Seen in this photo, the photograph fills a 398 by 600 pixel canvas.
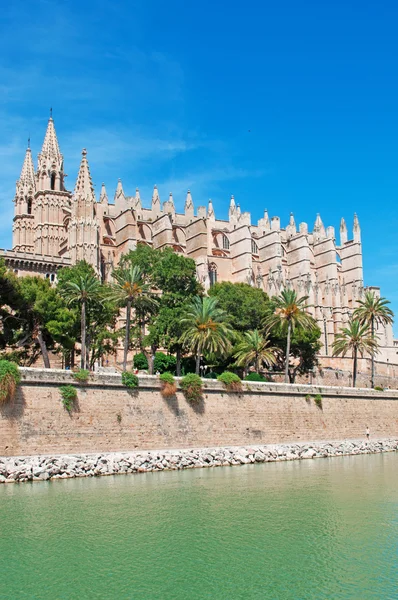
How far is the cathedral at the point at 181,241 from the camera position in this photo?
56344mm

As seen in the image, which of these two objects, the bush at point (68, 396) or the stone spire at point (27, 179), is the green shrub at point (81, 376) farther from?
the stone spire at point (27, 179)

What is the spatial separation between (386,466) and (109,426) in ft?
40.0

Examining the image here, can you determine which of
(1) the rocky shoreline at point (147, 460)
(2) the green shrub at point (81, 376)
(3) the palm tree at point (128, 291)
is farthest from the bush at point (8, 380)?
(3) the palm tree at point (128, 291)

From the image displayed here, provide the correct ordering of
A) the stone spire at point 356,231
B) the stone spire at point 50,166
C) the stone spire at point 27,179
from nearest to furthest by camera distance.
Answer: the stone spire at point 50,166 → the stone spire at point 27,179 → the stone spire at point 356,231

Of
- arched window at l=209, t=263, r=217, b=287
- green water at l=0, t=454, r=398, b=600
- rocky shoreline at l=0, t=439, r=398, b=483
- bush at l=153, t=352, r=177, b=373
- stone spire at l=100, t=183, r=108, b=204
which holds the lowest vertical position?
green water at l=0, t=454, r=398, b=600

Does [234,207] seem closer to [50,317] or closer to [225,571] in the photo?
[50,317]

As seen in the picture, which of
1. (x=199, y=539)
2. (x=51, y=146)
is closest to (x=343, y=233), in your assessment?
(x=51, y=146)

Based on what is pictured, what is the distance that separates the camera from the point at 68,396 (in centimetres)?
2842

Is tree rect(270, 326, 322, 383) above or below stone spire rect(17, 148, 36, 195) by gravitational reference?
below

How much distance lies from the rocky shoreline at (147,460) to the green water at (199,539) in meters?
0.98

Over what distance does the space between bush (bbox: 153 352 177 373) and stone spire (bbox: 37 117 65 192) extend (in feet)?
94.0

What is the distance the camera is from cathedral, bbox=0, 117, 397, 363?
56.3m

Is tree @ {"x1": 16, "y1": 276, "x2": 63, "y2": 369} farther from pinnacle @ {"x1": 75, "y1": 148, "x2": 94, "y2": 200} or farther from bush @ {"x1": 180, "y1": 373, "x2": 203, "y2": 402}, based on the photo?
pinnacle @ {"x1": 75, "y1": 148, "x2": 94, "y2": 200}

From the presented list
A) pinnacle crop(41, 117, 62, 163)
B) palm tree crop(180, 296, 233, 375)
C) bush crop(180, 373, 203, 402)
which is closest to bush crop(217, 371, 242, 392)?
bush crop(180, 373, 203, 402)
